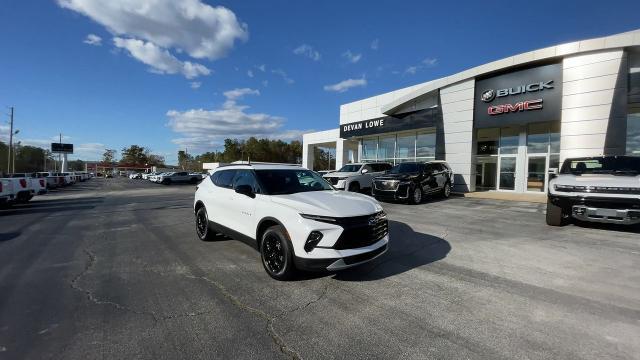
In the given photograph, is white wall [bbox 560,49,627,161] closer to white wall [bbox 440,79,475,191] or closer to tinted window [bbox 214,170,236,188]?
white wall [bbox 440,79,475,191]

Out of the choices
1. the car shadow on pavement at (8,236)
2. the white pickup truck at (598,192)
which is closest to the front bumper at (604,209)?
the white pickup truck at (598,192)

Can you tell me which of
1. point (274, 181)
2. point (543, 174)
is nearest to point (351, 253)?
point (274, 181)

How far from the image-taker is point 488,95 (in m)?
17.7

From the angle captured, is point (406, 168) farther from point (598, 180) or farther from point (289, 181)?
point (289, 181)

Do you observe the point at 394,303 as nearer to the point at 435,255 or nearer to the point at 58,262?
the point at 435,255

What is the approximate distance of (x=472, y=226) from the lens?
8438 millimetres

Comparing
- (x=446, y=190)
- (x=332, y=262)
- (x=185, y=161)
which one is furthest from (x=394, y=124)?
(x=185, y=161)

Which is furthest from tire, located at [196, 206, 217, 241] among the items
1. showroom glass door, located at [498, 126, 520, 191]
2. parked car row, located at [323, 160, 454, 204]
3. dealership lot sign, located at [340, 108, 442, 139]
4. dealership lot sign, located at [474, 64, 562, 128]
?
showroom glass door, located at [498, 126, 520, 191]

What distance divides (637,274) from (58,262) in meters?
9.52

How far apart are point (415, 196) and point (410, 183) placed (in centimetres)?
61

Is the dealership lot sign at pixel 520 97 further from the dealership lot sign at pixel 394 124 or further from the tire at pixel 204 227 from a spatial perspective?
the tire at pixel 204 227

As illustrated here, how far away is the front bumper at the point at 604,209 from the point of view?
6902 mm

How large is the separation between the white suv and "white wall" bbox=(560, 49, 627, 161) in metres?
14.9

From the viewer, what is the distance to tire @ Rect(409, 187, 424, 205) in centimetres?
1284
